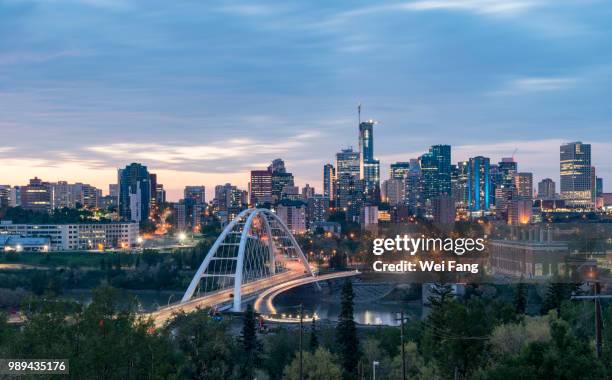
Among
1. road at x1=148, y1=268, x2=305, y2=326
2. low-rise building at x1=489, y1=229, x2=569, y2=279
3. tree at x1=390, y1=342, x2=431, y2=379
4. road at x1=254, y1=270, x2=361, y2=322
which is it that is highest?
low-rise building at x1=489, y1=229, x2=569, y2=279

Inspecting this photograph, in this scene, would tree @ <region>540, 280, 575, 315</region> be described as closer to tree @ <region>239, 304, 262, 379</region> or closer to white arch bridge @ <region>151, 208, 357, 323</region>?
tree @ <region>239, 304, 262, 379</region>

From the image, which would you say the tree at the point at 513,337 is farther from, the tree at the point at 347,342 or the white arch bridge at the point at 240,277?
the white arch bridge at the point at 240,277

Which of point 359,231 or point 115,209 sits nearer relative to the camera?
point 359,231

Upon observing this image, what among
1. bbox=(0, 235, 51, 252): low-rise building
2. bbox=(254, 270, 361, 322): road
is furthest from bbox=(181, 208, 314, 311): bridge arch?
bbox=(0, 235, 51, 252): low-rise building

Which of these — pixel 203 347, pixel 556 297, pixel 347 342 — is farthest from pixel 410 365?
pixel 556 297

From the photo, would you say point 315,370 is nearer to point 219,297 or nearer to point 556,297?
point 556,297

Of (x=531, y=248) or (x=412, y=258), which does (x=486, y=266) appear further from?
(x=412, y=258)

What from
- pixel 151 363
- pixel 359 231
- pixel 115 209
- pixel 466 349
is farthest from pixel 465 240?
pixel 115 209

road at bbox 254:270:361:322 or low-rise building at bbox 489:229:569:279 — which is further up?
low-rise building at bbox 489:229:569:279
